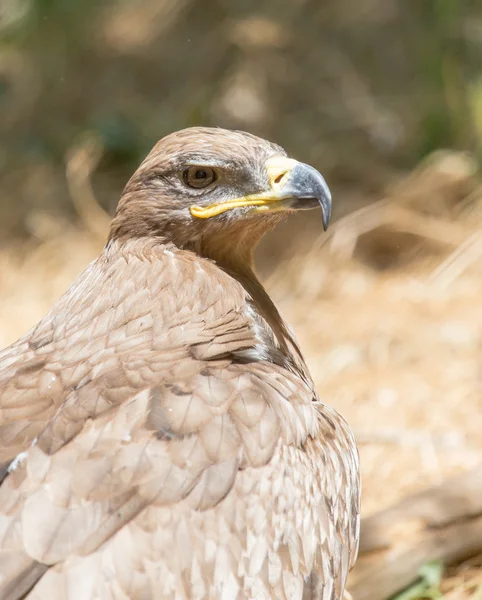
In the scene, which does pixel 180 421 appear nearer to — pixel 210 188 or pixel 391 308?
pixel 210 188

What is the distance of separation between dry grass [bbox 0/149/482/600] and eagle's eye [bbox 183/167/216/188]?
200 cm

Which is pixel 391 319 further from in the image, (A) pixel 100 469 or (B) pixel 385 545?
(A) pixel 100 469

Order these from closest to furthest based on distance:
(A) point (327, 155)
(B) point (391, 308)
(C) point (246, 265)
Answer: (C) point (246, 265) → (B) point (391, 308) → (A) point (327, 155)

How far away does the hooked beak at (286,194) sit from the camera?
3424 millimetres

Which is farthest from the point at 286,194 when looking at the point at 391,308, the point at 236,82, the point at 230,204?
the point at 236,82

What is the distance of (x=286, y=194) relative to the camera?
3.46 m

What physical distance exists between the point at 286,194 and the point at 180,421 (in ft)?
3.04

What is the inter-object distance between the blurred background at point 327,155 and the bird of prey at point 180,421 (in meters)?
1.95

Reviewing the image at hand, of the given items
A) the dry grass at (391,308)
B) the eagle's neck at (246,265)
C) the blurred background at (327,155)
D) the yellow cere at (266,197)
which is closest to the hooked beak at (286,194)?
the yellow cere at (266,197)

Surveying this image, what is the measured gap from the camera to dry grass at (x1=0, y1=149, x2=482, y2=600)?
5301 mm

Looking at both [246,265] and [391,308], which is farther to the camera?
[391,308]

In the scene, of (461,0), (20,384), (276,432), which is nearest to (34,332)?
(20,384)

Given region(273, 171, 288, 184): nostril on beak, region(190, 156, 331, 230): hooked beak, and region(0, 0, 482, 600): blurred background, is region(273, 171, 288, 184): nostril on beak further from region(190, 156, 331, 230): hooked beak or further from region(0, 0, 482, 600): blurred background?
region(0, 0, 482, 600): blurred background

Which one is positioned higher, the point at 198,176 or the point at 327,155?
the point at 327,155
